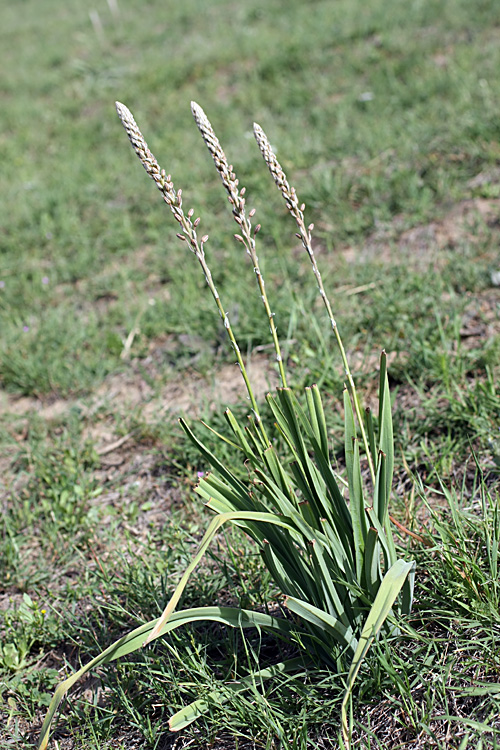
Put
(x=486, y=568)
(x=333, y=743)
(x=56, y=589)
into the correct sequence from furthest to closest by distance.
→ (x=56, y=589) → (x=486, y=568) → (x=333, y=743)

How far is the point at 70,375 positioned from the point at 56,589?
1.43 metres

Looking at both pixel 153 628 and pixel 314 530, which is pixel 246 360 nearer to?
pixel 314 530

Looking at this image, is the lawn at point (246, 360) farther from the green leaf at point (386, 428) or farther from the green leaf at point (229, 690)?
the green leaf at point (386, 428)

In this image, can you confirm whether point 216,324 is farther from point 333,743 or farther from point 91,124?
point 91,124

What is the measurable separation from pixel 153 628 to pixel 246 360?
83.2 inches

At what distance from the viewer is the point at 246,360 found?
3367 millimetres

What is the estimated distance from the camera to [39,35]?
39.2ft

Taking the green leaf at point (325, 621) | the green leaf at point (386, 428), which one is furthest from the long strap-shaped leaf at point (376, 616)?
the green leaf at point (386, 428)

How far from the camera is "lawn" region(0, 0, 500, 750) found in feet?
5.78

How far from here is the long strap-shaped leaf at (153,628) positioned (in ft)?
4.44

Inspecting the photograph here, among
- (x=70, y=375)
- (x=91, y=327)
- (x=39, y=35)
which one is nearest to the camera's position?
(x=70, y=375)

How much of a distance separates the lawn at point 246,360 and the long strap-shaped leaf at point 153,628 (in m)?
0.18

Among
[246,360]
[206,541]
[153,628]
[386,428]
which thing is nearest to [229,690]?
[153,628]

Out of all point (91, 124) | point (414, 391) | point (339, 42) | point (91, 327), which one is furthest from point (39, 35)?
point (414, 391)
